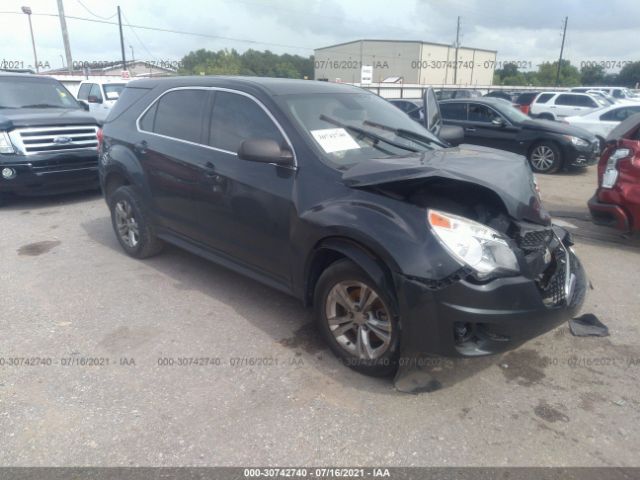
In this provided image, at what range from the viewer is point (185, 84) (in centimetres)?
450

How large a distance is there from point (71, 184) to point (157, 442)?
242 inches

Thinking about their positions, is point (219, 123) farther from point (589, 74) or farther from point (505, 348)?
point (589, 74)

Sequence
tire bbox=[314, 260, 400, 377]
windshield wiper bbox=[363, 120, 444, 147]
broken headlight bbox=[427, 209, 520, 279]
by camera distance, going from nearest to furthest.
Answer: broken headlight bbox=[427, 209, 520, 279] < tire bbox=[314, 260, 400, 377] < windshield wiper bbox=[363, 120, 444, 147]

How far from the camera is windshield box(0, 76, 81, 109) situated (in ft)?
26.5

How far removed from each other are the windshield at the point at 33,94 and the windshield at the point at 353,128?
6555 millimetres

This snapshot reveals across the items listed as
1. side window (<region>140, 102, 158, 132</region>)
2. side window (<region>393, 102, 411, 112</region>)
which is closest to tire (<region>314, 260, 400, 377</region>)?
side window (<region>140, 102, 158, 132</region>)

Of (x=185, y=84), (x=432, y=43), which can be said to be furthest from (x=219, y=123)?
(x=432, y=43)

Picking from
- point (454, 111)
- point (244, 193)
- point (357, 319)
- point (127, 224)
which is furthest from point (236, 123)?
point (454, 111)

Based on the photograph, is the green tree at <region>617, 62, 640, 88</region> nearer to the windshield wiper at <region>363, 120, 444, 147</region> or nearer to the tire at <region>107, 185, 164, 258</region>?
the windshield wiper at <region>363, 120, 444, 147</region>

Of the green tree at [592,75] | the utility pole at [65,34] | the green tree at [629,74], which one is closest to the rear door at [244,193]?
the utility pole at [65,34]

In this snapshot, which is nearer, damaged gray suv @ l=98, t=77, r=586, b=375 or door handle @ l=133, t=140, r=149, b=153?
damaged gray suv @ l=98, t=77, r=586, b=375

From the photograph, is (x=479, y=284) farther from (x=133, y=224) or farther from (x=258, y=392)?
(x=133, y=224)

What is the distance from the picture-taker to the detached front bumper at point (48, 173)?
7.06m

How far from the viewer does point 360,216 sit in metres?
2.94
